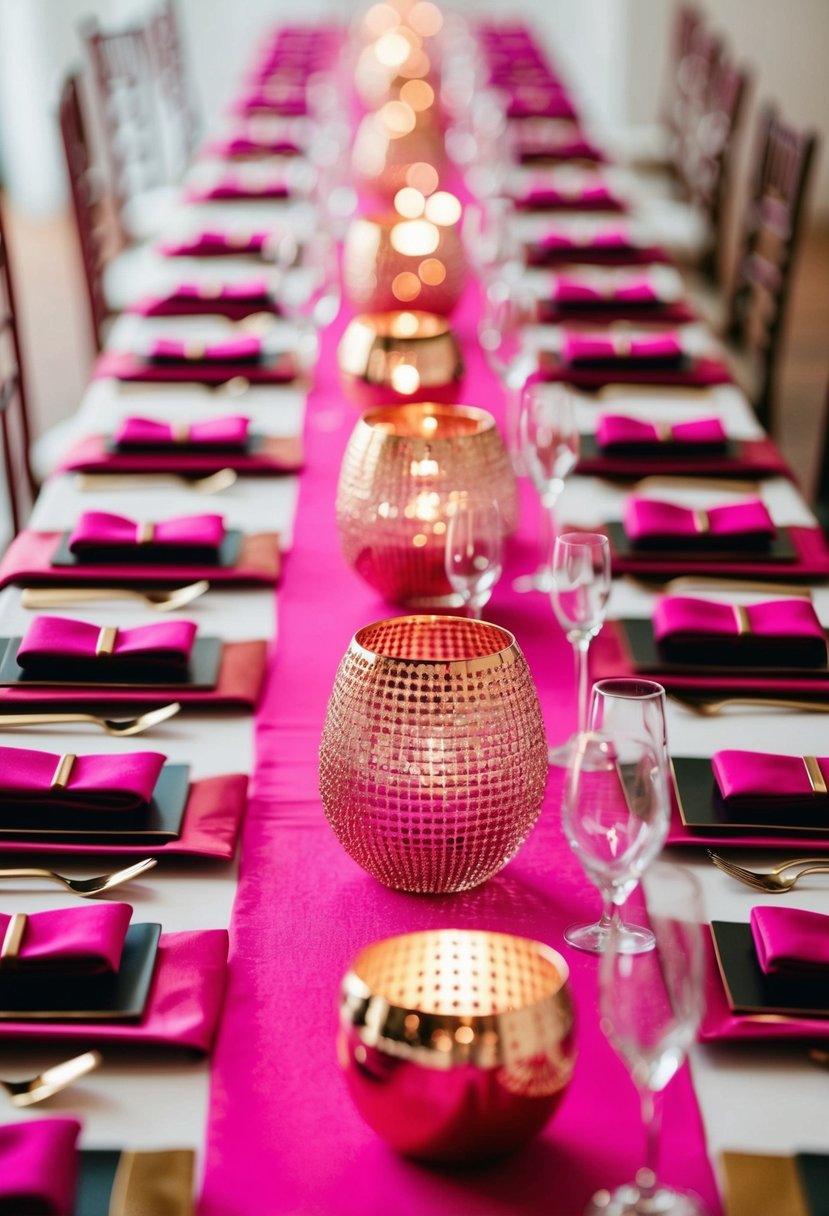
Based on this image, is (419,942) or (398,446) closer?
(419,942)

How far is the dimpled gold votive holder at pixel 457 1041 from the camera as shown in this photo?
838 millimetres

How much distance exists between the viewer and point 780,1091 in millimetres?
1009

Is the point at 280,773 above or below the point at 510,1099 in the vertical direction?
below

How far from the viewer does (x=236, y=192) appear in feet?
13.2

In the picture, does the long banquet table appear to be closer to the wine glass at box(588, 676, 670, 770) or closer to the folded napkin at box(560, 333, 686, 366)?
the wine glass at box(588, 676, 670, 770)

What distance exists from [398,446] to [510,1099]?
91cm

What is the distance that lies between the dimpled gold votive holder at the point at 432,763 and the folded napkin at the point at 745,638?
49 cm

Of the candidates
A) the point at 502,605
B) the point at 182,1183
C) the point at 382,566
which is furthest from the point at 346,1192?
the point at 502,605

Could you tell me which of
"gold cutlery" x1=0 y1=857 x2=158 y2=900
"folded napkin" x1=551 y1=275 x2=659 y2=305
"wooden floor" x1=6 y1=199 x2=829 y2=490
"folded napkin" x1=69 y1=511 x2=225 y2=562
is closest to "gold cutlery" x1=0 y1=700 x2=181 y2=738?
"gold cutlery" x1=0 y1=857 x2=158 y2=900

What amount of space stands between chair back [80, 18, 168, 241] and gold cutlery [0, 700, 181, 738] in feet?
11.1

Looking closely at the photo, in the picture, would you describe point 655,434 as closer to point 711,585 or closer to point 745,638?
point 711,585

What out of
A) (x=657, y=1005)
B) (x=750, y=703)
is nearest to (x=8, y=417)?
(x=750, y=703)

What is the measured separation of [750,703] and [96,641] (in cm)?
68

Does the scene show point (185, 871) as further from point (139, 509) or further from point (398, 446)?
point (139, 509)
